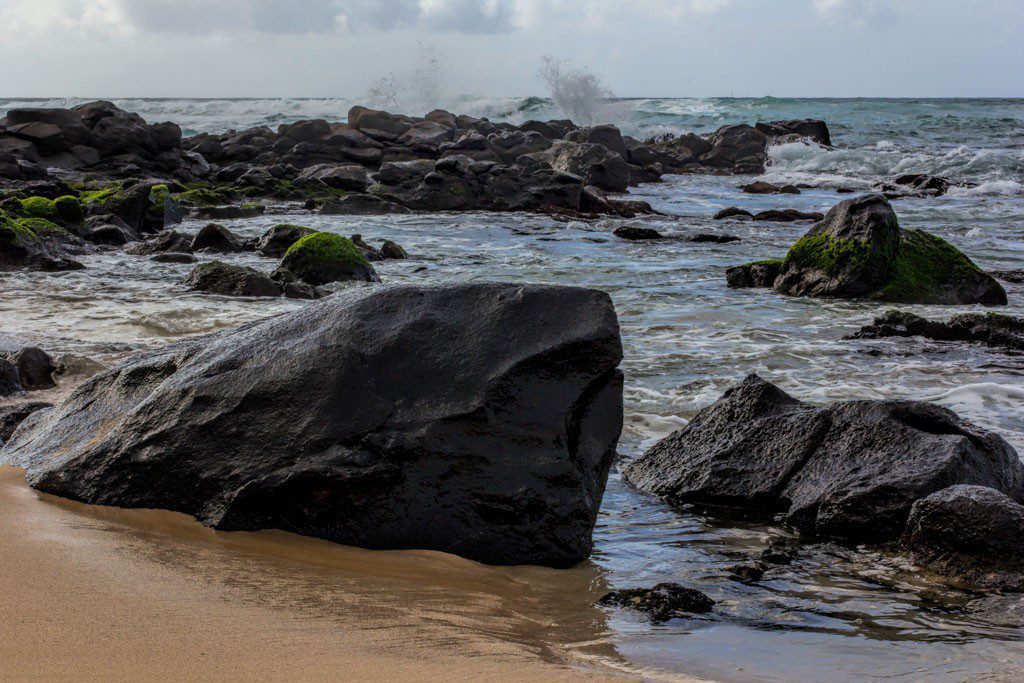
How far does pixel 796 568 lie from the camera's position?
3469mm

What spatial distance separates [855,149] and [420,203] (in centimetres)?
2032

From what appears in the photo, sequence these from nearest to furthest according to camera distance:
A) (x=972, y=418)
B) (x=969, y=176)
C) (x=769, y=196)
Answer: (x=972, y=418) → (x=769, y=196) → (x=969, y=176)

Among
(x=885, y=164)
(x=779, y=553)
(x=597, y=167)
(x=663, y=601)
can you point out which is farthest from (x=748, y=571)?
(x=885, y=164)

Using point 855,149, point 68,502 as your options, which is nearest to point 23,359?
point 68,502

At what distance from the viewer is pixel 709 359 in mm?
7266

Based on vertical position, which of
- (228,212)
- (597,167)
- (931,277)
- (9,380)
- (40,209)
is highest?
(597,167)

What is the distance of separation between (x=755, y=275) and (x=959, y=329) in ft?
10.6

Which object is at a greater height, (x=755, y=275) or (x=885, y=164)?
(x=885, y=164)

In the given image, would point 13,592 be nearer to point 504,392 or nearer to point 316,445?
point 316,445

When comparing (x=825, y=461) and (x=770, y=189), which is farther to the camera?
(x=770, y=189)

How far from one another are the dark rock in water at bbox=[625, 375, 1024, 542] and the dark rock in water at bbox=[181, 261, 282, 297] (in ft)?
20.7

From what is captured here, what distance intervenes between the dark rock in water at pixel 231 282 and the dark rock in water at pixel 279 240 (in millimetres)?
2849

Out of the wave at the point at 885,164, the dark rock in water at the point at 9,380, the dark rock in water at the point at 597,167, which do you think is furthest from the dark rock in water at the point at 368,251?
the wave at the point at 885,164

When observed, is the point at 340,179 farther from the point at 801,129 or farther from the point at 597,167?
the point at 801,129
